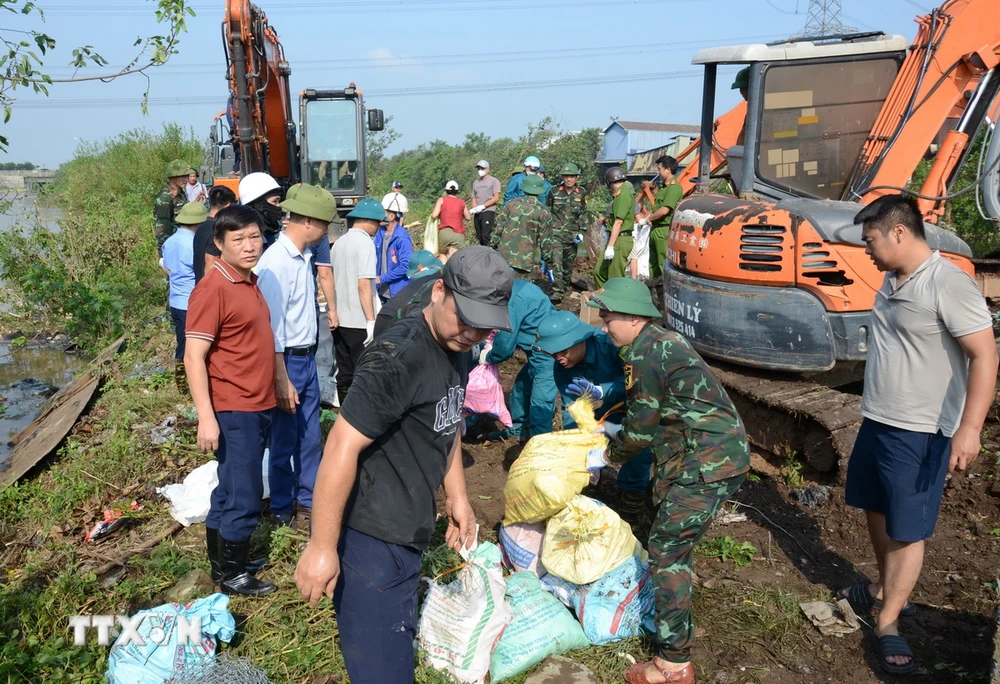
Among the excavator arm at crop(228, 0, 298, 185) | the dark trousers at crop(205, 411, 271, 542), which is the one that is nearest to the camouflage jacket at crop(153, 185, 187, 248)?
the excavator arm at crop(228, 0, 298, 185)

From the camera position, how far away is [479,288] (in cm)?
210

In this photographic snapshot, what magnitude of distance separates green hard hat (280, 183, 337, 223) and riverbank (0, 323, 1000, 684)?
168 centimetres

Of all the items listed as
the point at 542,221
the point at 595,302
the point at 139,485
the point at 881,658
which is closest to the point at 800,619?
the point at 881,658

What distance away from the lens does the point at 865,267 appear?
5129 mm

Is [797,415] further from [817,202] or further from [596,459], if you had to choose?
[596,459]

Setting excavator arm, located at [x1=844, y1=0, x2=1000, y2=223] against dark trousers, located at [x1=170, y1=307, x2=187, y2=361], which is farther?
dark trousers, located at [x1=170, y1=307, x2=187, y2=361]

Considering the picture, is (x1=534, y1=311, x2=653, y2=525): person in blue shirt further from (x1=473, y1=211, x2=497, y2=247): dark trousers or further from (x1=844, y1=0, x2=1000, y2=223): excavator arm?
(x1=473, y1=211, x2=497, y2=247): dark trousers

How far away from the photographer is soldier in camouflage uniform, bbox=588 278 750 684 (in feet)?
10.4

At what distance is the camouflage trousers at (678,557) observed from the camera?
317cm

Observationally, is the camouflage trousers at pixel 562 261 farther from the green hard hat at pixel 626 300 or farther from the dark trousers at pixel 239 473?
the dark trousers at pixel 239 473

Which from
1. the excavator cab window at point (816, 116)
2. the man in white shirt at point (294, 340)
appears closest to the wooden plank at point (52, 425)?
the man in white shirt at point (294, 340)

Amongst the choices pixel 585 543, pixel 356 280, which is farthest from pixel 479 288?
pixel 356 280

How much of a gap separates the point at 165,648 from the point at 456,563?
1384 millimetres

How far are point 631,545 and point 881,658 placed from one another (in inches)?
45.2
